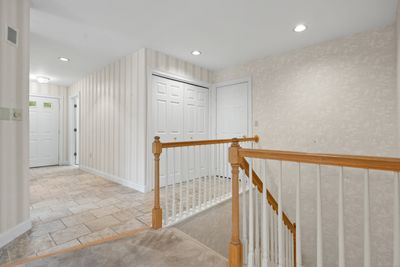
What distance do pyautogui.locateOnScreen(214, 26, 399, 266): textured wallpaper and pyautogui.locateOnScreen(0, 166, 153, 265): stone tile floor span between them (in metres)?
2.63

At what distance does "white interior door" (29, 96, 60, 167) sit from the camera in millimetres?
5715

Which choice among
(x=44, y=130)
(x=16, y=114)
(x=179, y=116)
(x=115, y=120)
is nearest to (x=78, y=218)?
(x=16, y=114)

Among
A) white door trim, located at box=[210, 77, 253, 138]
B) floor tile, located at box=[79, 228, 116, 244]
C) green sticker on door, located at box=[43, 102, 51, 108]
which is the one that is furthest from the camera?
green sticker on door, located at box=[43, 102, 51, 108]

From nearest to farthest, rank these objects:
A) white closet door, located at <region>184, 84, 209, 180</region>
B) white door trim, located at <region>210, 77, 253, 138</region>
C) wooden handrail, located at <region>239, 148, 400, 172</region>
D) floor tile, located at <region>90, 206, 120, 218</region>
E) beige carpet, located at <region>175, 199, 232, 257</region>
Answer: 1. wooden handrail, located at <region>239, 148, 400, 172</region>
2. beige carpet, located at <region>175, 199, 232, 257</region>
3. floor tile, located at <region>90, 206, 120, 218</region>
4. white door trim, located at <region>210, 77, 253, 138</region>
5. white closet door, located at <region>184, 84, 209, 180</region>

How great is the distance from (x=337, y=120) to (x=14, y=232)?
4277 millimetres

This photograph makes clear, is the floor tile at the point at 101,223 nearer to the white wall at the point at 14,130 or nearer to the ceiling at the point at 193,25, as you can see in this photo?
the white wall at the point at 14,130

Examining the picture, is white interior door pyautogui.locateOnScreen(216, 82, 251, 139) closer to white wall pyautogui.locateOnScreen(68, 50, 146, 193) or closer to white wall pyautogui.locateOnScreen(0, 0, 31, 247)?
white wall pyautogui.locateOnScreen(68, 50, 146, 193)

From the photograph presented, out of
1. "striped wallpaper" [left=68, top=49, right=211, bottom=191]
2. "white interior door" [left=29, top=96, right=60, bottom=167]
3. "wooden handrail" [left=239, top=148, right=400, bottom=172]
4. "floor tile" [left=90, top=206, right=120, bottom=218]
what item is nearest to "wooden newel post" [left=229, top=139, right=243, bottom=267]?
"wooden handrail" [left=239, top=148, right=400, bottom=172]

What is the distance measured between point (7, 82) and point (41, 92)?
494cm

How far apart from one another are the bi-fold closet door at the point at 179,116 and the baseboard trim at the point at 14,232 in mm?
1897

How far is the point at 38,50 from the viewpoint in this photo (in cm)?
358

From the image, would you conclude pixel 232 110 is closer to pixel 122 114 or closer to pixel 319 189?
pixel 122 114

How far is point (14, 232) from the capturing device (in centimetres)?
190

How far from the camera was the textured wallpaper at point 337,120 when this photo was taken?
2.74 metres
